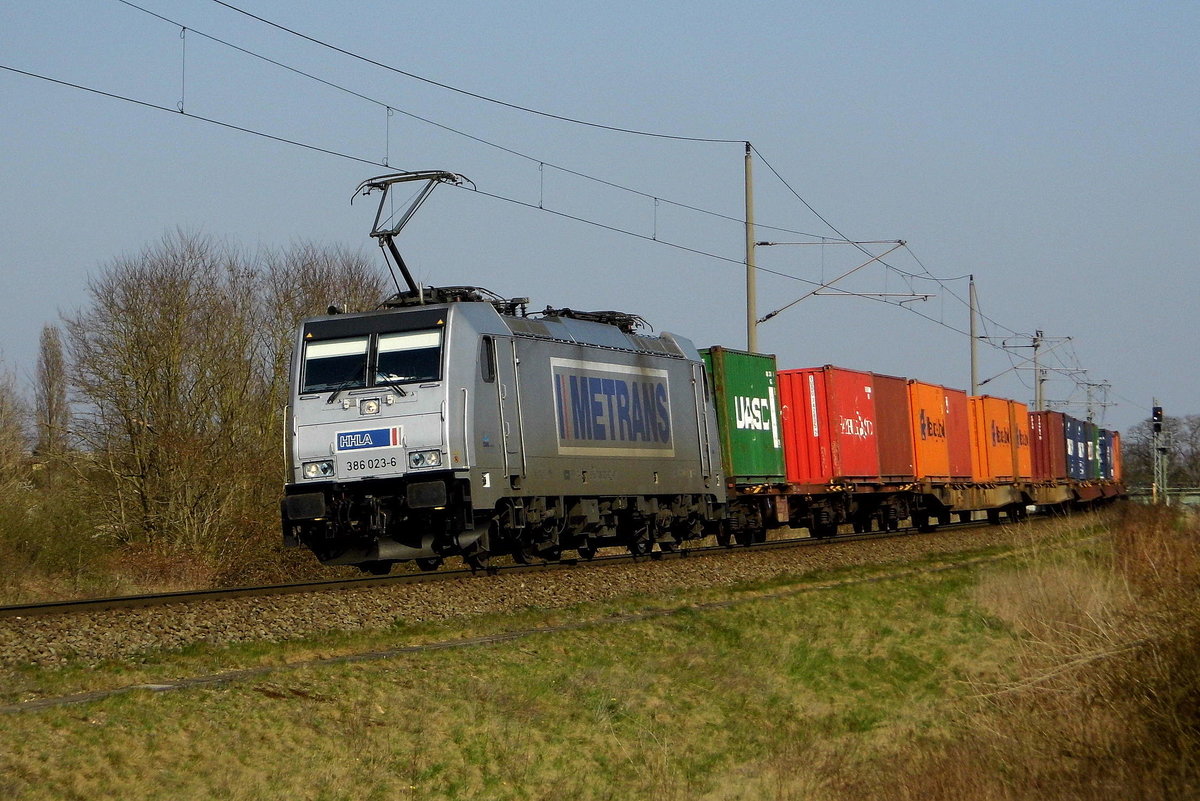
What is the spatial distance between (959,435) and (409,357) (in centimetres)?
2340

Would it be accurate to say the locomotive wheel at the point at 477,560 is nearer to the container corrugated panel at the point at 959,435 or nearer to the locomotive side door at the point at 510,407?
the locomotive side door at the point at 510,407

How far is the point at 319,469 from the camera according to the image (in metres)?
17.0

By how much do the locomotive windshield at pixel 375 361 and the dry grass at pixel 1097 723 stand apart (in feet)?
24.3

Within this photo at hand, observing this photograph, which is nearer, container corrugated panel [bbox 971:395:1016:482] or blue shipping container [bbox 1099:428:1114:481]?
container corrugated panel [bbox 971:395:1016:482]

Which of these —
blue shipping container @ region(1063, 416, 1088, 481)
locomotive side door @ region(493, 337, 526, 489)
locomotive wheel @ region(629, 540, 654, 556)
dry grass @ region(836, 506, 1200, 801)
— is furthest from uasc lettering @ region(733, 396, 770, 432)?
blue shipping container @ region(1063, 416, 1088, 481)

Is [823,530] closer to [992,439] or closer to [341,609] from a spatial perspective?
[992,439]

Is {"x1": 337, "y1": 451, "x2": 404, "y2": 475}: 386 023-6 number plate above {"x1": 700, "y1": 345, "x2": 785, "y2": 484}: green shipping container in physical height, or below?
below

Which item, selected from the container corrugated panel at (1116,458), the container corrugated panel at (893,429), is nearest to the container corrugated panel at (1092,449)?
the container corrugated panel at (1116,458)

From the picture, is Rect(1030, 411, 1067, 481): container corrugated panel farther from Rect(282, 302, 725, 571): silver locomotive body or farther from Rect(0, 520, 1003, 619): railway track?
Rect(282, 302, 725, 571): silver locomotive body

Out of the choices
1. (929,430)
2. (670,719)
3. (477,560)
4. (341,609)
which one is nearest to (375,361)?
(477,560)

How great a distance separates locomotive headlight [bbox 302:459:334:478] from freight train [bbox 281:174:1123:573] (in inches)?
1.0

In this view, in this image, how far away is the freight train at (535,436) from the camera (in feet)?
54.7

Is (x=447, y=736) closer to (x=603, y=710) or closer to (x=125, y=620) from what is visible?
(x=603, y=710)

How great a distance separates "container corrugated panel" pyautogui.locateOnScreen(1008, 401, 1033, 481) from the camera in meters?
41.8
